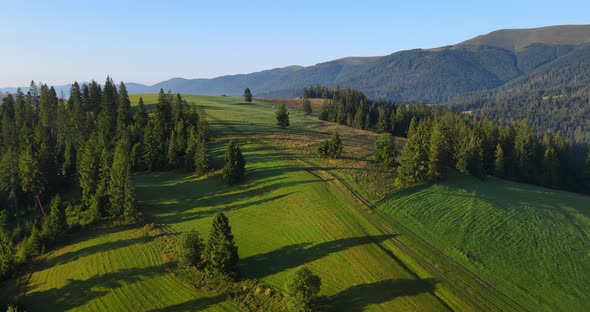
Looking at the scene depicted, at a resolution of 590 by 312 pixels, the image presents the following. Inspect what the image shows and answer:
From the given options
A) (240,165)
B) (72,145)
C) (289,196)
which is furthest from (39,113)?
(289,196)

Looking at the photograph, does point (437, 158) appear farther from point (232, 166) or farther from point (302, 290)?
point (302, 290)

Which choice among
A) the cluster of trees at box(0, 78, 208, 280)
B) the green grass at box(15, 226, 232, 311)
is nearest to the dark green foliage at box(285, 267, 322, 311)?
the green grass at box(15, 226, 232, 311)

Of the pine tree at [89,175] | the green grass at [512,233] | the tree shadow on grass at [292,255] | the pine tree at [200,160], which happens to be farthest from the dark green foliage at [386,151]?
the pine tree at [89,175]

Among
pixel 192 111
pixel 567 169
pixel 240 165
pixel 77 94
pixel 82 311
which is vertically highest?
pixel 77 94

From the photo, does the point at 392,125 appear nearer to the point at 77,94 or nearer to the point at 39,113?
the point at 77,94

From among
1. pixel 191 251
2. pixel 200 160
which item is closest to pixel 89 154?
pixel 200 160

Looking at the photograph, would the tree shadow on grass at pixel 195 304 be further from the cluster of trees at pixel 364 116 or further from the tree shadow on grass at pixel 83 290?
the cluster of trees at pixel 364 116

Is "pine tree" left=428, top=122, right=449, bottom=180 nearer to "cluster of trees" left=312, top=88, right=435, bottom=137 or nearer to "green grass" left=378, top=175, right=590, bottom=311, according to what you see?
"green grass" left=378, top=175, right=590, bottom=311
